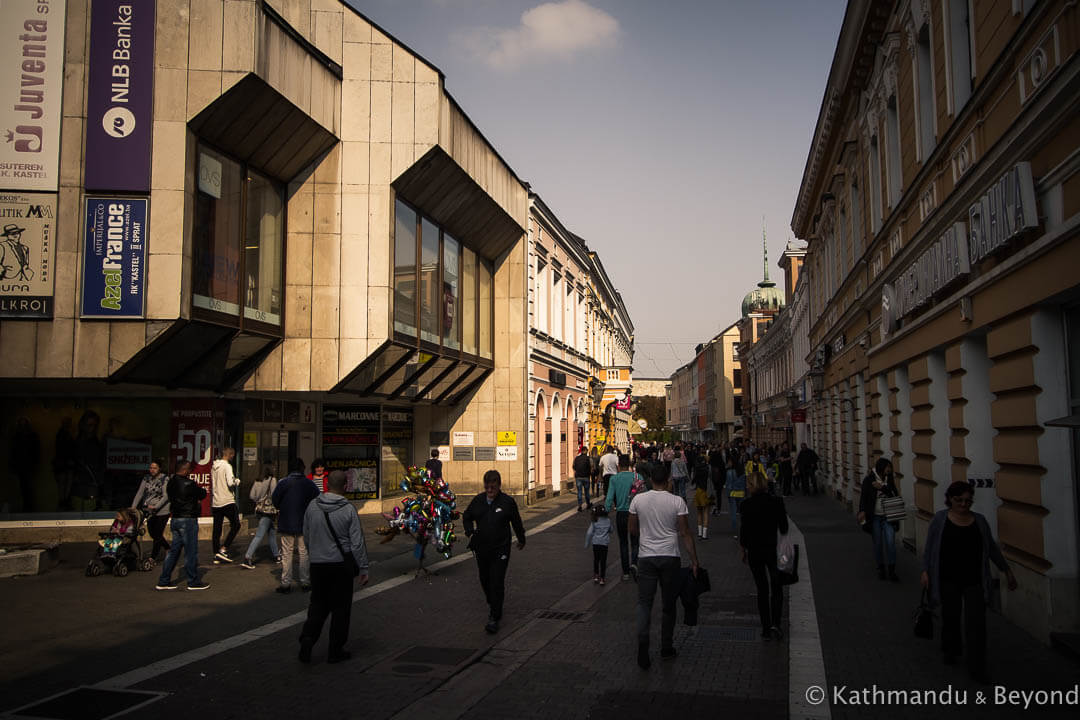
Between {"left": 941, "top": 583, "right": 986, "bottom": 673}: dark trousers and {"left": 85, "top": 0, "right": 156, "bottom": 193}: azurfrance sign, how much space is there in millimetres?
12797

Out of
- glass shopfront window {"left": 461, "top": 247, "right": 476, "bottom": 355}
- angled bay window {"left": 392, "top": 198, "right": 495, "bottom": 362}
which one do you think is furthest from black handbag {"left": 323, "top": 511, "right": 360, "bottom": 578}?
glass shopfront window {"left": 461, "top": 247, "right": 476, "bottom": 355}

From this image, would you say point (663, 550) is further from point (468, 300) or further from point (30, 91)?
point (468, 300)

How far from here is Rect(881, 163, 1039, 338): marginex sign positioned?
7.95 m

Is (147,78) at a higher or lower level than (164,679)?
higher

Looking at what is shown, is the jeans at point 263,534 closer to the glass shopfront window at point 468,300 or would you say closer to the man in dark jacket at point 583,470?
the glass shopfront window at point 468,300

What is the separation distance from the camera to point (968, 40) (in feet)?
35.4

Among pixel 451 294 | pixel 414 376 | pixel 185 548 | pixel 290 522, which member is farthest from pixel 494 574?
pixel 451 294

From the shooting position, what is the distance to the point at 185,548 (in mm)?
11414

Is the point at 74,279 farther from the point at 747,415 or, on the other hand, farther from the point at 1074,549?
the point at 747,415

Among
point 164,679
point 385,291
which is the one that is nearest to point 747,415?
point 385,291

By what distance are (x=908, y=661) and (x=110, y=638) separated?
298 inches

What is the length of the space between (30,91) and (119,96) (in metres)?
1.36

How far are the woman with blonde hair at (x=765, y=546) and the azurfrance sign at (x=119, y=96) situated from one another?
10863 millimetres

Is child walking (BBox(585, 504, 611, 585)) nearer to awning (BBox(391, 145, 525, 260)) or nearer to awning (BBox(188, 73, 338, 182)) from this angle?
awning (BBox(188, 73, 338, 182))
